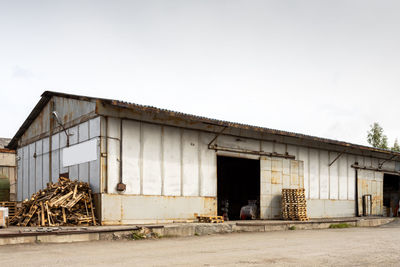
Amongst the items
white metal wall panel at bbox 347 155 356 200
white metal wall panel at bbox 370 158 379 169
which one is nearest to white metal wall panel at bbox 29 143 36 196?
white metal wall panel at bbox 347 155 356 200

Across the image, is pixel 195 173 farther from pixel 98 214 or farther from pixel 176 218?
pixel 98 214

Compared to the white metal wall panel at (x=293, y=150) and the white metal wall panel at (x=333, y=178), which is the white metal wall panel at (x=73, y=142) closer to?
the white metal wall panel at (x=293, y=150)

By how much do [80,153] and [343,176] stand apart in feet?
54.4

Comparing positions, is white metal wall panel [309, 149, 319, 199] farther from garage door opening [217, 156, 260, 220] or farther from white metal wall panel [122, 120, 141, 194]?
white metal wall panel [122, 120, 141, 194]

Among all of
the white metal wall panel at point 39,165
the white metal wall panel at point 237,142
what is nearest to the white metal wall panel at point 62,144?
the white metal wall panel at point 39,165

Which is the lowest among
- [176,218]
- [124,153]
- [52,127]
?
[176,218]

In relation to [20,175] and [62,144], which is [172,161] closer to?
[62,144]

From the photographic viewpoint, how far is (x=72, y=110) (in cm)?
1883

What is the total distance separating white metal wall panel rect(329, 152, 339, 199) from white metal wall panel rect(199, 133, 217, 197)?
9397mm

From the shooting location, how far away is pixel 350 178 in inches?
1088

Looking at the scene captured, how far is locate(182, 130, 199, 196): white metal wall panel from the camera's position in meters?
18.7

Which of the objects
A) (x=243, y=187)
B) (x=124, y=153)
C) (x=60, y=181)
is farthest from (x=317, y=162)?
(x=60, y=181)

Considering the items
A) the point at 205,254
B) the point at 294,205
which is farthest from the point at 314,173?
the point at 205,254

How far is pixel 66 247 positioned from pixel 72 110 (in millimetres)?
8603
